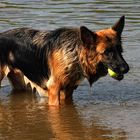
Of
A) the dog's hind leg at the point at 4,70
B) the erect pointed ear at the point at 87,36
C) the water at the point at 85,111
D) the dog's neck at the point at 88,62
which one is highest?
the erect pointed ear at the point at 87,36

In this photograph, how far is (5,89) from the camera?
11.7 metres

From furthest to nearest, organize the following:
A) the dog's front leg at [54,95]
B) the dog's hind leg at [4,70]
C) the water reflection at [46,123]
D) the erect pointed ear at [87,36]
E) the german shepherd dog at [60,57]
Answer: the dog's hind leg at [4,70], the dog's front leg at [54,95], the german shepherd dog at [60,57], the erect pointed ear at [87,36], the water reflection at [46,123]

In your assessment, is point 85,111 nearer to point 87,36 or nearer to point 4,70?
point 87,36

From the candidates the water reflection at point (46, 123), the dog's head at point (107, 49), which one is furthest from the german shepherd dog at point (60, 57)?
the water reflection at point (46, 123)

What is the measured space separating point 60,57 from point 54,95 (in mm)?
728

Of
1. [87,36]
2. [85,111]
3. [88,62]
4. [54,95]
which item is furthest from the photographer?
[54,95]

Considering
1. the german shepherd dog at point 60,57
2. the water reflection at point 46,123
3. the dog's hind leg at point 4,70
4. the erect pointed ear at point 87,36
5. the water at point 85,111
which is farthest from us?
the dog's hind leg at point 4,70

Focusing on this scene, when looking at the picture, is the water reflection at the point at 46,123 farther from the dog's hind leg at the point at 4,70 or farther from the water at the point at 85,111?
the dog's hind leg at the point at 4,70

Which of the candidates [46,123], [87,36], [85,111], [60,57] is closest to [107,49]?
[87,36]

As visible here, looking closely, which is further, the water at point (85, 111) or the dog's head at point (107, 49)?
the dog's head at point (107, 49)

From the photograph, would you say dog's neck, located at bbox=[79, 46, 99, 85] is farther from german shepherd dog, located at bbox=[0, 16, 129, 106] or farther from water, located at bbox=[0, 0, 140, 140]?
water, located at bbox=[0, 0, 140, 140]

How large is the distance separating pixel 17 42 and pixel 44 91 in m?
1.00

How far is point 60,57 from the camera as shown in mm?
10133

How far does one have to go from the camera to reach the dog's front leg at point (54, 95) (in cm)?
1039
